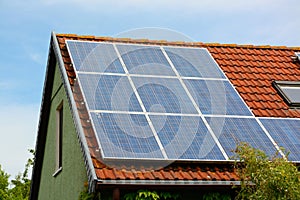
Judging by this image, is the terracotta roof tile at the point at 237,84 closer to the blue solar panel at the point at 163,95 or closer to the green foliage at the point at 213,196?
the green foliage at the point at 213,196

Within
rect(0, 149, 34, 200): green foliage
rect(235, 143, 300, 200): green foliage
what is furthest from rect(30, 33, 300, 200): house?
rect(0, 149, 34, 200): green foliage

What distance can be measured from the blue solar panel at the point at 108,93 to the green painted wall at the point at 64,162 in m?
1.12

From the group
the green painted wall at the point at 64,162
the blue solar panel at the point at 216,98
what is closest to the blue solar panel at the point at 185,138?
the blue solar panel at the point at 216,98

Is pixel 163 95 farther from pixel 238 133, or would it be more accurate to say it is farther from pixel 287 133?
pixel 287 133

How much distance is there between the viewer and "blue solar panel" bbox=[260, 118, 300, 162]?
402 inches

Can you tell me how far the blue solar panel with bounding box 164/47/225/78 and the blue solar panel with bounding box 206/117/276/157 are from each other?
171cm

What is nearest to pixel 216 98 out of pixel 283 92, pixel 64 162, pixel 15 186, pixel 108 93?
pixel 283 92

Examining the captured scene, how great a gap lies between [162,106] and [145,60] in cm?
191

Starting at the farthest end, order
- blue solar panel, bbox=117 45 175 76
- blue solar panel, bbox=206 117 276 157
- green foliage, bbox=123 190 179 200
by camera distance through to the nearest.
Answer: blue solar panel, bbox=117 45 175 76 < blue solar panel, bbox=206 117 276 157 < green foliage, bbox=123 190 179 200

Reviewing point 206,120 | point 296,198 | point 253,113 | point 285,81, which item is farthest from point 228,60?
point 296,198

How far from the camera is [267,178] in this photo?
25.8 ft

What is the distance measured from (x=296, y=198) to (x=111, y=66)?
527 centimetres

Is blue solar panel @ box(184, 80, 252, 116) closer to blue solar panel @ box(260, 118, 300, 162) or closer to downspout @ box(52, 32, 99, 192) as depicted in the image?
blue solar panel @ box(260, 118, 300, 162)

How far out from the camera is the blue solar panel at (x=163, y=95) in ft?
34.9
